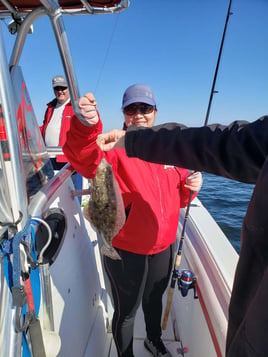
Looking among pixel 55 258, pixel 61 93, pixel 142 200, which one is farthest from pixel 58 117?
pixel 55 258

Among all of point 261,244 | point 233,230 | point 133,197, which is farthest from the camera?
point 233,230

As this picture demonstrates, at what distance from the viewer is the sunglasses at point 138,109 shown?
1693mm

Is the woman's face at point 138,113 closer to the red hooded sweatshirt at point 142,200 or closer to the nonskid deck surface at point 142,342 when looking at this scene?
the red hooded sweatshirt at point 142,200

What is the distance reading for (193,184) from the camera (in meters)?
1.83

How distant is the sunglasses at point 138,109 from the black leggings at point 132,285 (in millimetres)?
1011

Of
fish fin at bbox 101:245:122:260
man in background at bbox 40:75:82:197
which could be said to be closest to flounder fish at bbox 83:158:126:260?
fish fin at bbox 101:245:122:260

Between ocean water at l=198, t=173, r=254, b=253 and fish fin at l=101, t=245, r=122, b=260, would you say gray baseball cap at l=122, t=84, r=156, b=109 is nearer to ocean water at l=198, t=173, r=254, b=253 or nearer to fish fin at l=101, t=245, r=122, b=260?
fish fin at l=101, t=245, r=122, b=260

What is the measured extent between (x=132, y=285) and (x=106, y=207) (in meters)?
0.60

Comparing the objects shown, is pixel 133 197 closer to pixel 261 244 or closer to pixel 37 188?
pixel 37 188

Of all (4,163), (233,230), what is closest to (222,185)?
(233,230)

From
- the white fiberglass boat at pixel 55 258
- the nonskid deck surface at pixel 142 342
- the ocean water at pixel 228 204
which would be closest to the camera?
the white fiberglass boat at pixel 55 258

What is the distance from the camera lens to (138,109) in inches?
67.0

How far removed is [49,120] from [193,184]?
→ 10.7 ft

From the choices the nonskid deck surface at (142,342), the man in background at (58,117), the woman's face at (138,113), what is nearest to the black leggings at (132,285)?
the nonskid deck surface at (142,342)
